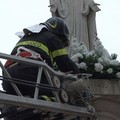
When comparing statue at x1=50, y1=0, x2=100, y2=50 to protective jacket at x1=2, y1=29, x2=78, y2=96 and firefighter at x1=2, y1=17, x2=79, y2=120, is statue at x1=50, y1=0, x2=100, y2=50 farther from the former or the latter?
protective jacket at x1=2, y1=29, x2=78, y2=96

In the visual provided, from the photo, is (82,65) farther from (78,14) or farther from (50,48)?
(78,14)

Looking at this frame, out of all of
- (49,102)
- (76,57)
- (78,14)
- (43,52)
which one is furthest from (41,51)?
(78,14)

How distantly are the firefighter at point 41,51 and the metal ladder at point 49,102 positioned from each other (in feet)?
0.35

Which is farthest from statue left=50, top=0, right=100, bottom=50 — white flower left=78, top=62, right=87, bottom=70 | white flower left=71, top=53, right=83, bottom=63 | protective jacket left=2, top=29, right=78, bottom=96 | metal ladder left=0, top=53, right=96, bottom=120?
metal ladder left=0, top=53, right=96, bottom=120

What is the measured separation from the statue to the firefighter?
3.78m

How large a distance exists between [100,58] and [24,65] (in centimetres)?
235

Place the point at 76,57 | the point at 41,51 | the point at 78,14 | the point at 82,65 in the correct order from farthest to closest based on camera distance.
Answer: the point at 78,14
the point at 76,57
the point at 82,65
the point at 41,51

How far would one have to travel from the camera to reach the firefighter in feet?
15.7

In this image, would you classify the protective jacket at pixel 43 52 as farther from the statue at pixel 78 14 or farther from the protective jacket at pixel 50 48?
the statue at pixel 78 14

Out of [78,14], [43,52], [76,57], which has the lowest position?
[43,52]

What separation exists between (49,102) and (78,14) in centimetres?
510

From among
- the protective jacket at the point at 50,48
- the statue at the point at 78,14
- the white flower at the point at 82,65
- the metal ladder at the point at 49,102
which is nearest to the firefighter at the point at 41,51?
the protective jacket at the point at 50,48

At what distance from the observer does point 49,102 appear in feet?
14.7

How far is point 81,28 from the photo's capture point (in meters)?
9.16
